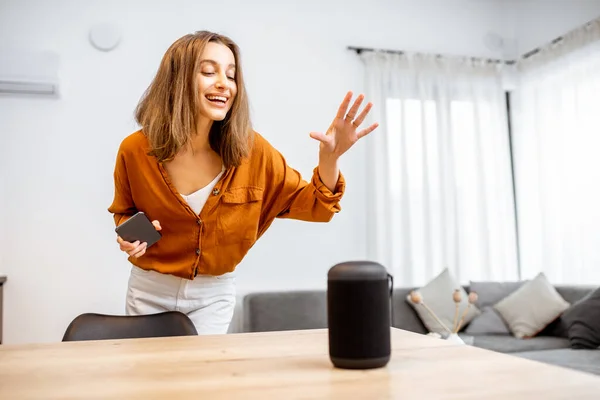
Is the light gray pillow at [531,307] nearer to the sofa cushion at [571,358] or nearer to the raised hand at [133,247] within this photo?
the sofa cushion at [571,358]

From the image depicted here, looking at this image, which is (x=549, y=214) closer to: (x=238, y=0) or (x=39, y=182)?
(x=238, y=0)

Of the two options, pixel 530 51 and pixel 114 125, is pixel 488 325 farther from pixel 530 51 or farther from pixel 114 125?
pixel 114 125

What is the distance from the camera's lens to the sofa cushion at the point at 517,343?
323cm

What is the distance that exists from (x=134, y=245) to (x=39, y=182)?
2392 mm

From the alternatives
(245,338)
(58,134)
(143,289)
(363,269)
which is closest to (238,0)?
(58,134)

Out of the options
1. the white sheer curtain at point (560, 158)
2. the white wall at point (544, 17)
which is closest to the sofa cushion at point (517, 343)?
the white sheer curtain at point (560, 158)

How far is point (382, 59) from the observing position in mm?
4316

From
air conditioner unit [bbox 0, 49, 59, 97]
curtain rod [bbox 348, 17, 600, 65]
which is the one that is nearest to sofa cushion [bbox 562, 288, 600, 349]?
curtain rod [bbox 348, 17, 600, 65]

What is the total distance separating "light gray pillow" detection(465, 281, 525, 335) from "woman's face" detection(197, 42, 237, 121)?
2601mm

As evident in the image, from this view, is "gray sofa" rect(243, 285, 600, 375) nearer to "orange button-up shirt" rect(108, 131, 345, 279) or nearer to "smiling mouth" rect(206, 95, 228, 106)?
"orange button-up shirt" rect(108, 131, 345, 279)

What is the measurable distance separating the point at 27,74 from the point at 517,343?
3457 mm

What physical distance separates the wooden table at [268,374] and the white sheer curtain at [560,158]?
11.1 feet

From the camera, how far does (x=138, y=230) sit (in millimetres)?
1518

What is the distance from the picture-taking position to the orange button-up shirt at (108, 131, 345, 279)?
5.49 ft
